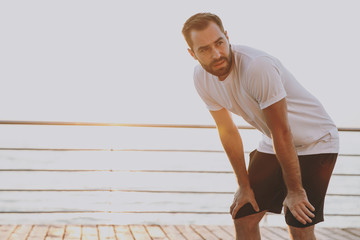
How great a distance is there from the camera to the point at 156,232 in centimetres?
404

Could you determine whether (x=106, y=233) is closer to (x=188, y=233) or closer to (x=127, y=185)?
(x=188, y=233)

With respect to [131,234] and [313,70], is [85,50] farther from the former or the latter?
[131,234]

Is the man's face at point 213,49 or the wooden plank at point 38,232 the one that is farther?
the wooden plank at point 38,232

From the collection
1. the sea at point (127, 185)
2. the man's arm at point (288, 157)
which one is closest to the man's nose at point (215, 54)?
the man's arm at point (288, 157)

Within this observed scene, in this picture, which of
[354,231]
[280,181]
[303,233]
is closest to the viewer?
[303,233]

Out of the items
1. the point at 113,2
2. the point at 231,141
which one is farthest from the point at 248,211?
the point at 113,2

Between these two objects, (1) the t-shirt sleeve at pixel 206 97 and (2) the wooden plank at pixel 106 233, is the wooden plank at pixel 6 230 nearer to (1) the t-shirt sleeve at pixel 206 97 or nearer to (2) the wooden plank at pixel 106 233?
(2) the wooden plank at pixel 106 233

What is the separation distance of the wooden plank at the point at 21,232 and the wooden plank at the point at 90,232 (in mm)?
398

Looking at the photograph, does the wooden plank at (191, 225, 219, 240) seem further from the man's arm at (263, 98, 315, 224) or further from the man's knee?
the man's arm at (263, 98, 315, 224)

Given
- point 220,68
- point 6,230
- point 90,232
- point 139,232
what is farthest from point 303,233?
point 6,230

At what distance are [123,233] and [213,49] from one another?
228 cm

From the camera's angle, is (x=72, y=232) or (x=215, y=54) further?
(x=72, y=232)

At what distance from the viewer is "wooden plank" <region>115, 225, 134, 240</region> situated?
3846mm

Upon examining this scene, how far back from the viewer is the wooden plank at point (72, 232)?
380cm
